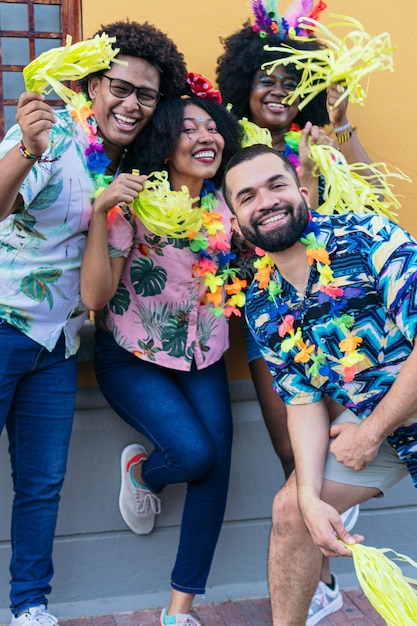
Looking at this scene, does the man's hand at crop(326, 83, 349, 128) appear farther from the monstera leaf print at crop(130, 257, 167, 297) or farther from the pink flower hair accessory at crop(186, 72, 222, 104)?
the monstera leaf print at crop(130, 257, 167, 297)

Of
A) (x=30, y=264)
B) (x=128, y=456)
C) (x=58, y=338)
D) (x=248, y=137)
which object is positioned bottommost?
(x=128, y=456)

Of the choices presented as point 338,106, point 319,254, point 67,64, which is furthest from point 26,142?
point 338,106

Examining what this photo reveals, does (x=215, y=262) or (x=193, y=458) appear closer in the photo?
(x=193, y=458)

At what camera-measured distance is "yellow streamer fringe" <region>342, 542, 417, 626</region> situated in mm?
2701

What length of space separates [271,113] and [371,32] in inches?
34.4

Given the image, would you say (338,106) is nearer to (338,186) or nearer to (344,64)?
(344,64)

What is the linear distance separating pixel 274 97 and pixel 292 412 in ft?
4.74

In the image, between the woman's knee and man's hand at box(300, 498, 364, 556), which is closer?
man's hand at box(300, 498, 364, 556)

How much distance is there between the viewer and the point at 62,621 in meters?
3.88

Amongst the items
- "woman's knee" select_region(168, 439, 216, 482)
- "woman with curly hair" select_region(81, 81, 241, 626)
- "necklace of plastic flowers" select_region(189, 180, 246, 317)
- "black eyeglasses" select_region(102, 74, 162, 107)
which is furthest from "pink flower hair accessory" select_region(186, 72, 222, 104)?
"woman's knee" select_region(168, 439, 216, 482)

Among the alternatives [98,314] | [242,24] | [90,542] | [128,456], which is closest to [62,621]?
[90,542]

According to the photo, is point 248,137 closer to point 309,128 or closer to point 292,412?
point 309,128

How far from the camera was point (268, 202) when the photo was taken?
3053 millimetres

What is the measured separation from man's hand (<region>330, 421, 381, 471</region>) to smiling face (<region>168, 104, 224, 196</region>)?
124cm
